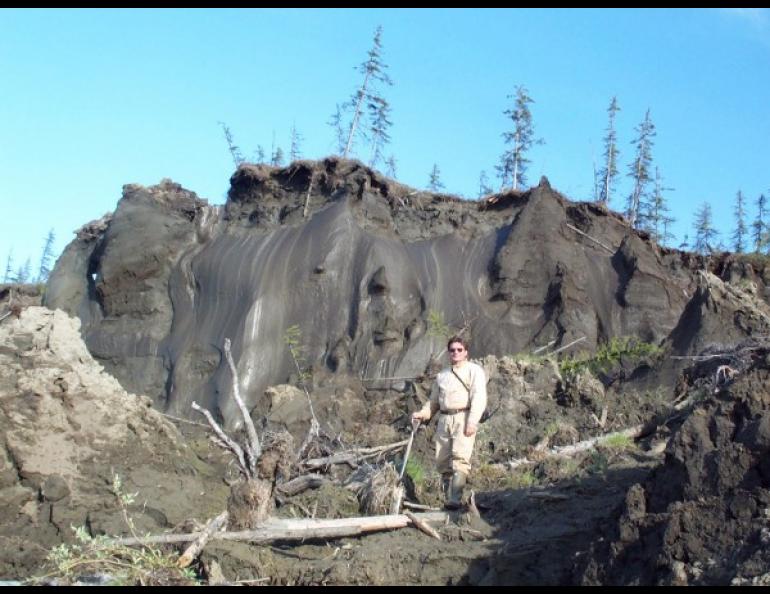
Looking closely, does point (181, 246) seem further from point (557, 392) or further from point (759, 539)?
point (759, 539)

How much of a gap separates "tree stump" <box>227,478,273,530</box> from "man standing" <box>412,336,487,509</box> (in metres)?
1.90

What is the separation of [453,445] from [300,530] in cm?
192

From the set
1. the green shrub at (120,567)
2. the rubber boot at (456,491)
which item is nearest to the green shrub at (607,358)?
the rubber boot at (456,491)

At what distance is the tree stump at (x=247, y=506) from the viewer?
24.3ft

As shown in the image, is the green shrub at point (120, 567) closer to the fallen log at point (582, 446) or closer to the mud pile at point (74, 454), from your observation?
the mud pile at point (74, 454)

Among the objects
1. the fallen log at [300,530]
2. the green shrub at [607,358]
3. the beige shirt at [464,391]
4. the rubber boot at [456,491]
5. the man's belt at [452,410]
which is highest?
the green shrub at [607,358]

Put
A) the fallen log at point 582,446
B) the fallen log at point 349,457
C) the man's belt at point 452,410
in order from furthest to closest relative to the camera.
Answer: the fallen log at point 349,457, the fallen log at point 582,446, the man's belt at point 452,410

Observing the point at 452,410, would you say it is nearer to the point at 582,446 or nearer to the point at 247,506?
the point at 247,506

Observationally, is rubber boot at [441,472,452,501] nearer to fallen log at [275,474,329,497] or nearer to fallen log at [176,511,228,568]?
fallen log at [275,474,329,497]

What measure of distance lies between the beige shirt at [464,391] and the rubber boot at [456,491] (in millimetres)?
527

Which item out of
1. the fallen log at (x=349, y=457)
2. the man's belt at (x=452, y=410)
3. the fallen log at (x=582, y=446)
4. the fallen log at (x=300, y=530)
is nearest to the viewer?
the fallen log at (x=300, y=530)

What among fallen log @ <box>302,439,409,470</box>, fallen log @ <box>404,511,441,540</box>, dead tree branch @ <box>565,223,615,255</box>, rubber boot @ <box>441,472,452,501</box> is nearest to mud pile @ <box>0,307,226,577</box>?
fallen log @ <box>302,439,409,470</box>

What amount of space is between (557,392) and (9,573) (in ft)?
31.5

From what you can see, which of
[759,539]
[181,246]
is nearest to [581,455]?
[759,539]
